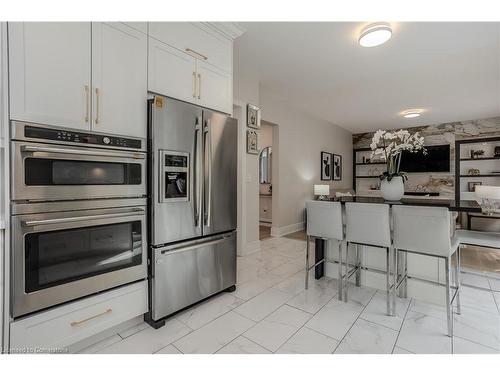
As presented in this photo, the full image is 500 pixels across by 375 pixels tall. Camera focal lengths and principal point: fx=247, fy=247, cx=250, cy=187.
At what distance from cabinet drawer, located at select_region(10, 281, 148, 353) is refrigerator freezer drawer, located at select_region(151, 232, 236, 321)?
0.43ft

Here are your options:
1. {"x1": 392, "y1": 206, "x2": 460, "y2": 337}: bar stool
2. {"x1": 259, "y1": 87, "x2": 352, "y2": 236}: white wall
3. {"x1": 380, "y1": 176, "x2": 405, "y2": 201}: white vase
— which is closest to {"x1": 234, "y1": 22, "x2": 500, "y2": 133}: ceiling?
{"x1": 259, "y1": 87, "x2": 352, "y2": 236}: white wall

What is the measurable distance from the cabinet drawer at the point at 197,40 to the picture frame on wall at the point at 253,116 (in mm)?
1202

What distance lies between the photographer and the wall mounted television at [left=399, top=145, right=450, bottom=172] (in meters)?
6.57

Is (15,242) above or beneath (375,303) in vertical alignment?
above

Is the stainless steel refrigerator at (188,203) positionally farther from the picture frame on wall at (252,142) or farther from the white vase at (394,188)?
the white vase at (394,188)

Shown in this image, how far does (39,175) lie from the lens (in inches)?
53.4

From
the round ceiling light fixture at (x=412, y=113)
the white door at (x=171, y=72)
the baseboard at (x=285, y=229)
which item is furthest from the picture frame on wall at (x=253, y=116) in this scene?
the round ceiling light fixture at (x=412, y=113)

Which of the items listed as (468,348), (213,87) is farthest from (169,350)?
(213,87)

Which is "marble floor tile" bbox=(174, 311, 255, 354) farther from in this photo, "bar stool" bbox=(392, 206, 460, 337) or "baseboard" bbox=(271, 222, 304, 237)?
"baseboard" bbox=(271, 222, 304, 237)

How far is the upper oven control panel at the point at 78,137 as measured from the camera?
4.39 feet

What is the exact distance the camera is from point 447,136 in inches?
260

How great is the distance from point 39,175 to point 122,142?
50cm
